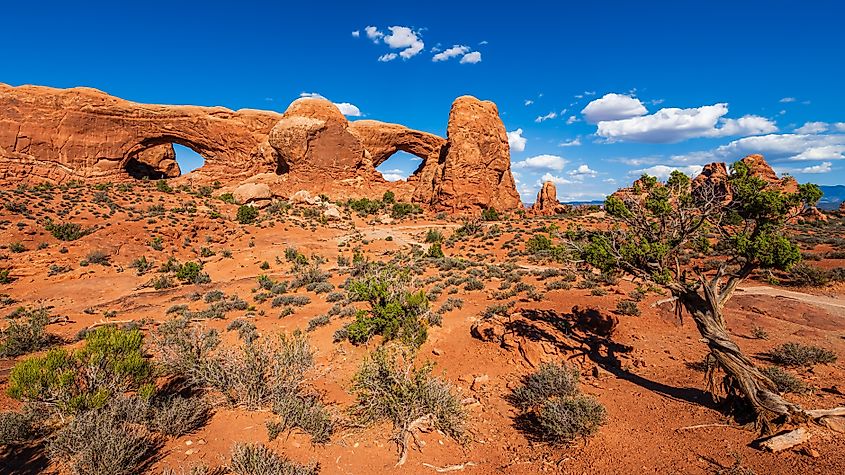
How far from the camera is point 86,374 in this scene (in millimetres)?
5430

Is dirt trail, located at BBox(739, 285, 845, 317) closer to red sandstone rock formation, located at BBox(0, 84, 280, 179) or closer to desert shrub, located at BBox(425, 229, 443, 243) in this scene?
desert shrub, located at BBox(425, 229, 443, 243)

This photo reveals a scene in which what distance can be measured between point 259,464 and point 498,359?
5.49 m

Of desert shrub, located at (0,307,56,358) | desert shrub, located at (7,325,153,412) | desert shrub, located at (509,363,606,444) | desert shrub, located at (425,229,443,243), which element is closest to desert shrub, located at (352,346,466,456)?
desert shrub, located at (509,363,606,444)

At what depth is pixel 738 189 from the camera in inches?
236

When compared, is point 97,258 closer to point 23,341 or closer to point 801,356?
point 23,341

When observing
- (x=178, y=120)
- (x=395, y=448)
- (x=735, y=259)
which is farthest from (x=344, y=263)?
(x=178, y=120)

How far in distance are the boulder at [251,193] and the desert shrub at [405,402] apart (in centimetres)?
3809

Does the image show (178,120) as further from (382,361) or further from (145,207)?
(382,361)

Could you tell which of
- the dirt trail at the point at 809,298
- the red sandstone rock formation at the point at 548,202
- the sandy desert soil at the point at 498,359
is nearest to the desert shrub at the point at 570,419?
the sandy desert soil at the point at 498,359

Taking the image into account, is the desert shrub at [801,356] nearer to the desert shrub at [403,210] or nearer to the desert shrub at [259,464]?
the desert shrub at [259,464]

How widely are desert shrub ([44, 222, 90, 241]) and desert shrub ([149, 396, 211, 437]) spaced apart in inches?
1019

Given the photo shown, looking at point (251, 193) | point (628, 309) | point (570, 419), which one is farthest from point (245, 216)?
point (570, 419)

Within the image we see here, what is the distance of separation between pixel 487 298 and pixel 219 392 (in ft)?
28.0

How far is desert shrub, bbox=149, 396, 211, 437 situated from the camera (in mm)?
5074
